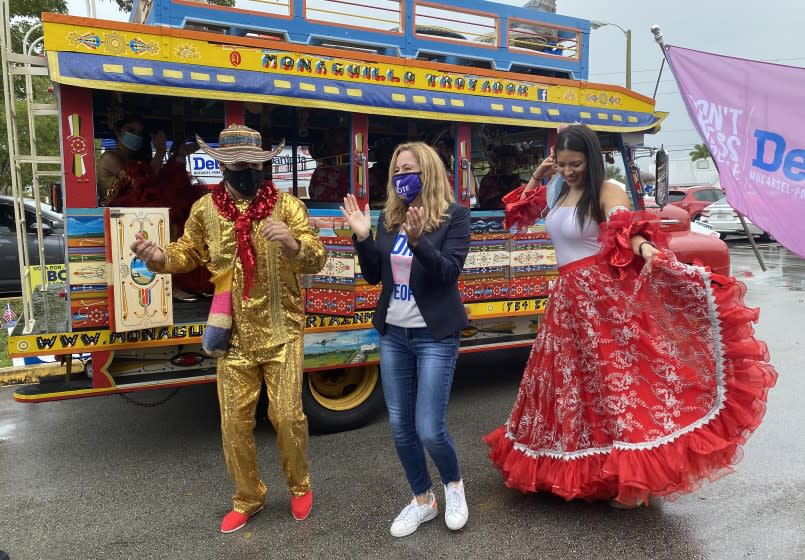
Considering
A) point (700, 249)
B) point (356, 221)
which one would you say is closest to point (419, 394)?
point (356, 221)

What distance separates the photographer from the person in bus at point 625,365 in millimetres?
3045

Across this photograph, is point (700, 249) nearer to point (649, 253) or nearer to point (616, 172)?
point (616, 172)

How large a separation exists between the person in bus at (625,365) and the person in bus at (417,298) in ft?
2.09

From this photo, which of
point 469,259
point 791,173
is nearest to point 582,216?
point 791,173

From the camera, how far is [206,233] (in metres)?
3.20

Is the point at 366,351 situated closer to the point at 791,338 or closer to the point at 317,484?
the point at 317,484

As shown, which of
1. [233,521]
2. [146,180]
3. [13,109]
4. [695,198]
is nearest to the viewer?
[233,521]

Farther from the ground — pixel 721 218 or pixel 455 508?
pixel 721 218

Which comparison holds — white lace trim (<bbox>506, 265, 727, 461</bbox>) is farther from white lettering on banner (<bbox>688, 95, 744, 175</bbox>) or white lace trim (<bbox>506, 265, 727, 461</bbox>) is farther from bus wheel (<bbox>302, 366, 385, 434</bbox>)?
bus wheel (<bbox>302, 366, 385, 434</bbox>)

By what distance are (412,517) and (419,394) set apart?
0.67m

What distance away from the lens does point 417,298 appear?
2.86 metres

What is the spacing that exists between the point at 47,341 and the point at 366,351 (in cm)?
195

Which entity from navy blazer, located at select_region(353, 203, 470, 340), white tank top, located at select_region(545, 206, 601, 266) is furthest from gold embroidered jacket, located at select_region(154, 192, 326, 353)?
white tank top, located at select_region(545, 206, 601, 266)

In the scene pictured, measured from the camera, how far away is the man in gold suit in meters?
3.13
